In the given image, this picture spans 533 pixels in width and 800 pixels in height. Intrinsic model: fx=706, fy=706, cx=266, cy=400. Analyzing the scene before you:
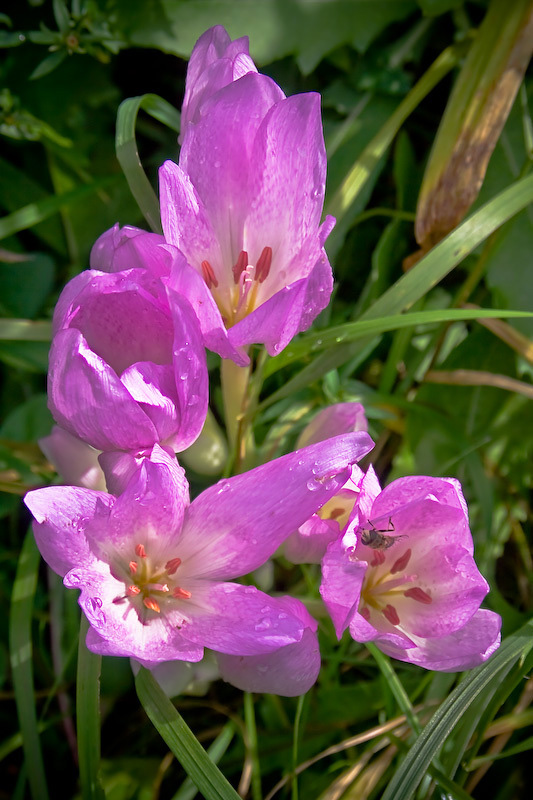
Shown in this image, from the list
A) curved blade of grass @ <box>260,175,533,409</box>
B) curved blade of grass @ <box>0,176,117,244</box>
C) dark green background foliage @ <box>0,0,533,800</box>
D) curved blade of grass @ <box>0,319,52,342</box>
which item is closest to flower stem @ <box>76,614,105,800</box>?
dark green background foliage @ <box>0,0,533,800</box>

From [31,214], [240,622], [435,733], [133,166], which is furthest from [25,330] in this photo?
[435,733]

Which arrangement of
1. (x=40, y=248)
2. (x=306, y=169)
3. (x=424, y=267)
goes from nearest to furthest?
(x=306, y=169), (x=424, y=267), (x=40, y=248)

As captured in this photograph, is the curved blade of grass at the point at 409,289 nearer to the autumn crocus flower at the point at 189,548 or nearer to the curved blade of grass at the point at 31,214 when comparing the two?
the autumn crocus flower at the point at 189,548

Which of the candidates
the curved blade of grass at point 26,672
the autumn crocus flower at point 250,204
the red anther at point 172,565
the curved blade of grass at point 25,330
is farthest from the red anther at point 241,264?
the curved blade of grass at point 26,672

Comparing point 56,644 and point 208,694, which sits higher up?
point 56,644

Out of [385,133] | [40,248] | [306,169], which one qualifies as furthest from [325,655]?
[40,248]

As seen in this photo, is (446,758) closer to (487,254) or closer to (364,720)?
(364,720)

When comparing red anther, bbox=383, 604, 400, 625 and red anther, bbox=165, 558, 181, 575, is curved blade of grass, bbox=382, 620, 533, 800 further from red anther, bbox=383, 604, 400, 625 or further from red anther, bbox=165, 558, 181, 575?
red anther, bbox=165, 558, 181, 575
